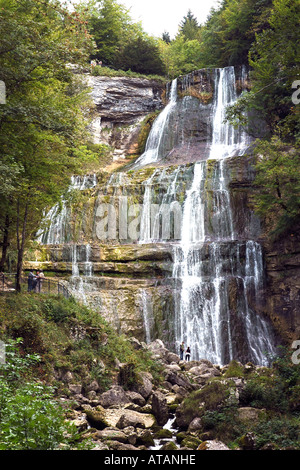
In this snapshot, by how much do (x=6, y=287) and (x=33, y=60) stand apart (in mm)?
8969

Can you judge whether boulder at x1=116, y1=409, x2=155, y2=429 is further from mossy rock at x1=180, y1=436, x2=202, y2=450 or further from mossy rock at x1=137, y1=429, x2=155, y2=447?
mossy rock at x1=180, y1=436, x2=202, y2=450

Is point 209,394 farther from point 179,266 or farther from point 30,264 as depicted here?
point 30,264

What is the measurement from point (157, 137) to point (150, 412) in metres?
29.0

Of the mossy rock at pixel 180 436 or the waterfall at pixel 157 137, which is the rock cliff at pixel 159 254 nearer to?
the waterfall at pixel 157 137

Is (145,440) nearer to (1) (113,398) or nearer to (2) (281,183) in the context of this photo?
(1) (113,398)

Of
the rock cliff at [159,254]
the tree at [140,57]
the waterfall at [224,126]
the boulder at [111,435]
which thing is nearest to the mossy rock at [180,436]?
the boulder at [111,435]

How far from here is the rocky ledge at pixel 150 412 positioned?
8.40 meters

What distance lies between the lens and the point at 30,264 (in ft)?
77.7

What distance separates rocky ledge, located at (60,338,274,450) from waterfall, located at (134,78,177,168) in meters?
24.2

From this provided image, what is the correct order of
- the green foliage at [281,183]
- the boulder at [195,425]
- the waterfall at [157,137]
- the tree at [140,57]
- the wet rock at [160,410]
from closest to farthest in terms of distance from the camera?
the boulder at [195,425] → the wet rock at [160,410] → the green foliage at [281,183] → the waterfall at [157,137] → the tree at [140,57]

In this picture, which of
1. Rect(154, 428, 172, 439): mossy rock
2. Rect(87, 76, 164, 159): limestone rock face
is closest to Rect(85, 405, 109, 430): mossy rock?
Rect(154, 428, 172, 439): mossy rock

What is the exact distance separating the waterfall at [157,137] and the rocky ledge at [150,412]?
24217mm

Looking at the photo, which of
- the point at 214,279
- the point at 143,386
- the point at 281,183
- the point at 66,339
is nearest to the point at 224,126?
the point at 281,183
